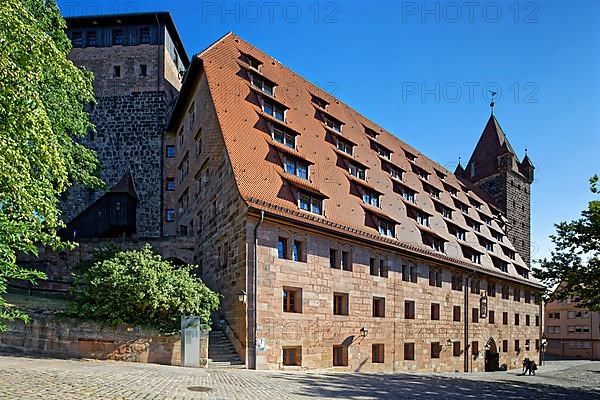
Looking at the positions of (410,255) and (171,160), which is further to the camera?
(171,160)

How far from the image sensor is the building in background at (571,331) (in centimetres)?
5800

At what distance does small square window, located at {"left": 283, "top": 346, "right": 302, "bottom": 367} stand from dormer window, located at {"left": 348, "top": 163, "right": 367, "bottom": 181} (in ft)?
35.0

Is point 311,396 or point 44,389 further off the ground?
point 44,389

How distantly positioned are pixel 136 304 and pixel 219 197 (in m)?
7.27

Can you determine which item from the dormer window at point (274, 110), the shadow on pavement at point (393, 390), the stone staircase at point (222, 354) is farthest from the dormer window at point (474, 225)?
A: the stone staircase at point (222, 354)

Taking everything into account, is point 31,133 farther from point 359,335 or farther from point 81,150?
point 359,335

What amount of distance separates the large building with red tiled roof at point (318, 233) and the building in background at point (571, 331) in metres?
27.3

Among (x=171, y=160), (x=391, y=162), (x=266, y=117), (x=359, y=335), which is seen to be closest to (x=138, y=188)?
(x=171, y=160)

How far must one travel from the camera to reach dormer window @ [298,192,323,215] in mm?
20484

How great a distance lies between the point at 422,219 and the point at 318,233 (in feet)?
40.8

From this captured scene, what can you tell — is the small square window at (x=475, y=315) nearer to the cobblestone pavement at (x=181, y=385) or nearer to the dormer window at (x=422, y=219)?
the dormer window at (x=422, y=219)

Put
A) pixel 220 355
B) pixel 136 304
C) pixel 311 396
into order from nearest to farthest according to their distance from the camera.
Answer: pixel 311 396, pixel 136 304, pixel 220 355

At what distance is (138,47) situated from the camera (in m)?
34.2

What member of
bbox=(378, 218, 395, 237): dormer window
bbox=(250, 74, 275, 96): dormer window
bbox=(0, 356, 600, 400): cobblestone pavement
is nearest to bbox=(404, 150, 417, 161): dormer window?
bbox=(378, 218, 395, 237): dormer window
